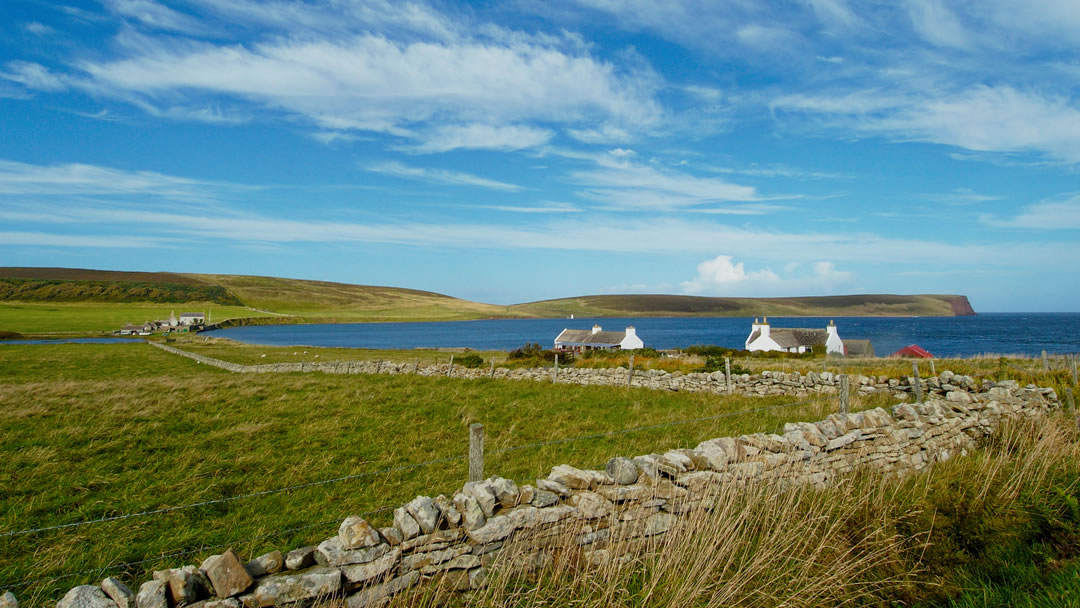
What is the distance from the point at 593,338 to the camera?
212ft

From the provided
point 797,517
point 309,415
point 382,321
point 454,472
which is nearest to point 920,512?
point 797,517

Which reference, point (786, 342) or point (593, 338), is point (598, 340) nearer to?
point (593, 338)

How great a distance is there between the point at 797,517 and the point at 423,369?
23665mm

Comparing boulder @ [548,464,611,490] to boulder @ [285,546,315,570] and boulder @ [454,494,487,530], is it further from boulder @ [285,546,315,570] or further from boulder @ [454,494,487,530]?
boulder @ [285,546,315,570]

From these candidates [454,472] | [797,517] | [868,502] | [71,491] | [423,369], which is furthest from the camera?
[423,369]

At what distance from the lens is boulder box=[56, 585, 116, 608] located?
10.6 ft

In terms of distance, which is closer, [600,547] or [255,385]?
[600,547]

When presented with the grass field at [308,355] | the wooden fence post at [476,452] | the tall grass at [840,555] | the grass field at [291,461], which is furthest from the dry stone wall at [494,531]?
the grass field at [308,355]

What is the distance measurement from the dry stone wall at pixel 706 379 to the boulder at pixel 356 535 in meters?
16.2

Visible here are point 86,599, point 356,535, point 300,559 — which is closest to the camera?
point 86,599

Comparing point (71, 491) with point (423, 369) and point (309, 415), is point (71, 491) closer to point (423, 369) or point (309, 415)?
point (309, 415)

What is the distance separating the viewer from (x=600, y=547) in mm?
4938

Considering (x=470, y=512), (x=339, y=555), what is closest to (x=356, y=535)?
(x=339, y=555)

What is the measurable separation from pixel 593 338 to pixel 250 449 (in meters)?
55.1
